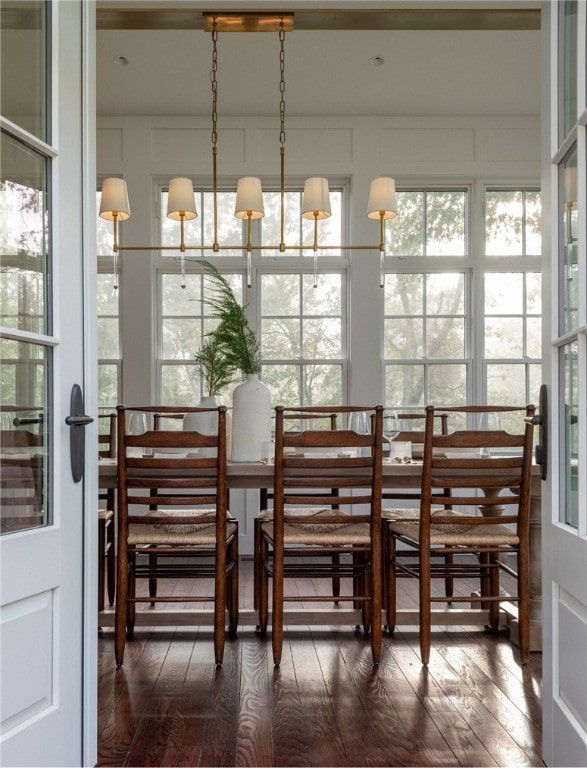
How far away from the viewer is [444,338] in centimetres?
551

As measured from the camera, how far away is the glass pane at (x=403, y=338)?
18.0 feet

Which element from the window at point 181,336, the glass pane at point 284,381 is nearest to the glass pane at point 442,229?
the glass pane at point 284,381

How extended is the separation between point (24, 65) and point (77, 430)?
0.85 meters

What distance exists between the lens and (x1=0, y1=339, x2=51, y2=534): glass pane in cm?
156

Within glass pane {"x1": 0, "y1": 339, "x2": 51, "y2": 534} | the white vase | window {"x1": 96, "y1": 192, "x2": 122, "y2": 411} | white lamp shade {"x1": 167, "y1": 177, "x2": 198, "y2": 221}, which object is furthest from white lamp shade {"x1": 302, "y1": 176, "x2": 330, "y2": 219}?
glass pane {"x1": 0, "y1": 339, "x2": 51, "y2": 534}

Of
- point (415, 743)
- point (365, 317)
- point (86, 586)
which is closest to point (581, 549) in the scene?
point (415, 743)

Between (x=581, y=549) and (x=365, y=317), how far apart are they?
3.82 metres

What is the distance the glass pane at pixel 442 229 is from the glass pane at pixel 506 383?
92cm

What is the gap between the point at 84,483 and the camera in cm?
187

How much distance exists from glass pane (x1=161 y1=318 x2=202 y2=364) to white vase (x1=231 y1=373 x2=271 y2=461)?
2.06m

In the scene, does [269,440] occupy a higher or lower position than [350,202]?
lower

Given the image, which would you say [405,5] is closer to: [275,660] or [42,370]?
[42,370]

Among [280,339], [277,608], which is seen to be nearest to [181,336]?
[280,339]

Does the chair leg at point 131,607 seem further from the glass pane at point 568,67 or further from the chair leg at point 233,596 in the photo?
the glass pane at point 568,67
